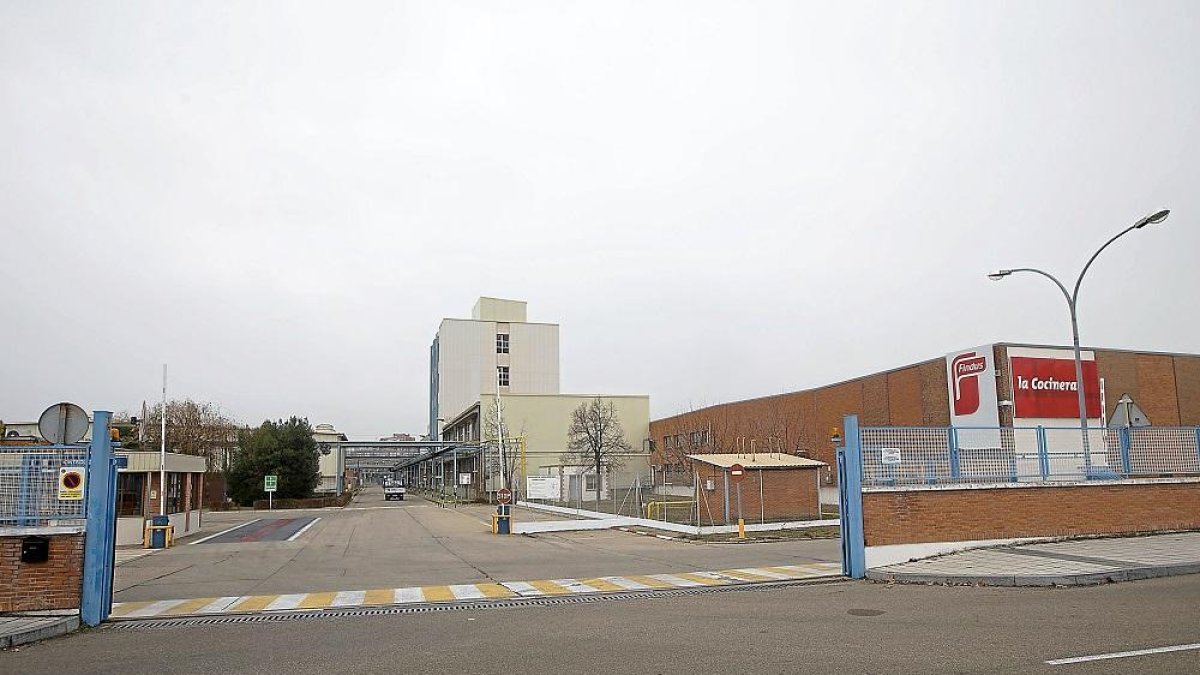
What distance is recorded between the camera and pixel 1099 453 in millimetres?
20297

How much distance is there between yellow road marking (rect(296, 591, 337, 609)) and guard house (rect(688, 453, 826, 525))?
67.6 feet

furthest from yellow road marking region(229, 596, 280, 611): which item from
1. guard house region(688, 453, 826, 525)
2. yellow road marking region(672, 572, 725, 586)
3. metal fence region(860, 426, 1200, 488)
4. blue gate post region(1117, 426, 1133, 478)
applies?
guard house region(688, 453, 826, 525)

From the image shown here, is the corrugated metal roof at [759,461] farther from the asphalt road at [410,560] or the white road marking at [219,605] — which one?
the white road marking at [219,605]

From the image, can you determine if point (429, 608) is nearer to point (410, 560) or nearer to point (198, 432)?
point (410, 560)

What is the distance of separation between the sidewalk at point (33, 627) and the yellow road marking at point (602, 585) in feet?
27.2

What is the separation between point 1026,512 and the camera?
61.3ft

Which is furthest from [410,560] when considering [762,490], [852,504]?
[762,490]

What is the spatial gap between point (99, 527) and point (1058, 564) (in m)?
15.7

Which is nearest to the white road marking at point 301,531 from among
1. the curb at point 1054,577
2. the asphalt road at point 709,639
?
the asphalt road at point 709,639

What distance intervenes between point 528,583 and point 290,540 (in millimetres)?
19149

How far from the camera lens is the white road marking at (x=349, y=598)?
47.0 feet

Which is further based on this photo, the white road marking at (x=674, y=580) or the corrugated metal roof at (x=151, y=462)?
the corrugated metal roof at (x=151, y=462)

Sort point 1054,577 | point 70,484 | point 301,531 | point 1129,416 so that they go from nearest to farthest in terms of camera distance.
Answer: point 70,484, point 1054,577, point 1129,416, point 301,531

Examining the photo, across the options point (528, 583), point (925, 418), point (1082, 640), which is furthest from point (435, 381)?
point (1082, 640)
